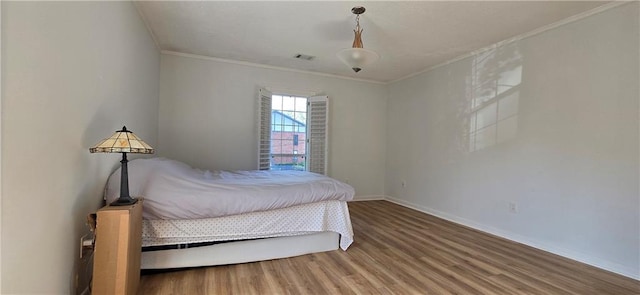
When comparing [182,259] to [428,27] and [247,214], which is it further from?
[428,27]

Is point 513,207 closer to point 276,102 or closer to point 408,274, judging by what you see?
point 408,274

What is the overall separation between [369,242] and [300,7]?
2585 mm

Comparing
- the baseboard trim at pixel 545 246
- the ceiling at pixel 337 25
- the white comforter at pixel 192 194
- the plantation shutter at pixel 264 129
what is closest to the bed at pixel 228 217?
the white comforter at pixel 192 194

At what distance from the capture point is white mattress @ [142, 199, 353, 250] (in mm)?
2230

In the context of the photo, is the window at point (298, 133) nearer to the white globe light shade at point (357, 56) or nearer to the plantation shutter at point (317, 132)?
the plantation shutter at point (317, 132)

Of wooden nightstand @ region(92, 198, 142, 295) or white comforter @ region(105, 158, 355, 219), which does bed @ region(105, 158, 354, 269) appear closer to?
white comforter @ region(105, 158, 355, 219)

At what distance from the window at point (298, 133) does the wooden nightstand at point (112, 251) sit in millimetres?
3282

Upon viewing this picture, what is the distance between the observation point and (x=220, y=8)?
2789mm

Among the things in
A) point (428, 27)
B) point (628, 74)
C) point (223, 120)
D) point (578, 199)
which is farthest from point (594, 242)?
point (223, 120)

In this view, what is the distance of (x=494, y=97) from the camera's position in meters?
3.61

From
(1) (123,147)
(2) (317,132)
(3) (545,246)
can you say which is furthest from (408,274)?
(2) (317,132)

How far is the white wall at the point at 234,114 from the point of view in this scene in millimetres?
4234

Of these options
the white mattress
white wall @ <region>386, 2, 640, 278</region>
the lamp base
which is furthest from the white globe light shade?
white wall @ <region>386, 2, 640, 278</region>

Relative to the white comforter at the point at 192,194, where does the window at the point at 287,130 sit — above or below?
above
